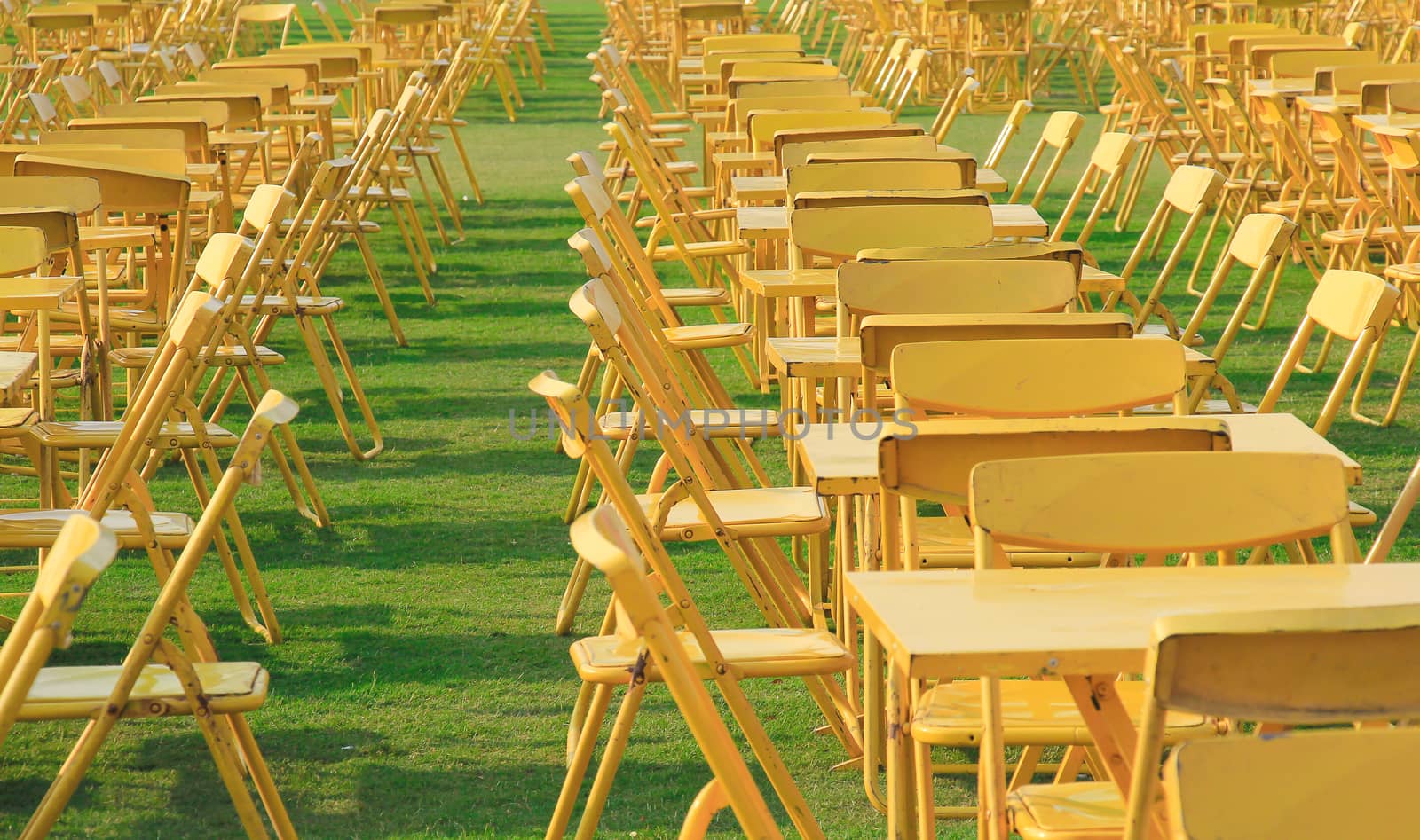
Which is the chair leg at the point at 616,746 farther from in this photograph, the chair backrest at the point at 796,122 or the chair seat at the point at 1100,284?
the chair backrest at the point at 796,122

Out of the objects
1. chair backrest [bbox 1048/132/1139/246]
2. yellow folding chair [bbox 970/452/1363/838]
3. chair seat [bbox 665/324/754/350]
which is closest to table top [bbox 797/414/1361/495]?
yellow folding chair [bbox 970/452/1363/838]

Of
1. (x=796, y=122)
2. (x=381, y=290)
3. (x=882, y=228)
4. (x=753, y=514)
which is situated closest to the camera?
(x=753, y=514)

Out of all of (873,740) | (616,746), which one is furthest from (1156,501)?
(873,740)

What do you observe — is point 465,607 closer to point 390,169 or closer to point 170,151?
point 170,151

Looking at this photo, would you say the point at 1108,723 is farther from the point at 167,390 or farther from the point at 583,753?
the point at 167,390

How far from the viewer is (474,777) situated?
3684 mm

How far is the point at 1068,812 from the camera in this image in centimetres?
241

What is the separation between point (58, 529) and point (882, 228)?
8.21 ft

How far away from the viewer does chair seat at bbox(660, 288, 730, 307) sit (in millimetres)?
6059

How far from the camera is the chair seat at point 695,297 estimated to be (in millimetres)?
6059

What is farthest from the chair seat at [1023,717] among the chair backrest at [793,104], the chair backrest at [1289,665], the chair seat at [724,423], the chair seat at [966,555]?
the chair backrest at [793,104]

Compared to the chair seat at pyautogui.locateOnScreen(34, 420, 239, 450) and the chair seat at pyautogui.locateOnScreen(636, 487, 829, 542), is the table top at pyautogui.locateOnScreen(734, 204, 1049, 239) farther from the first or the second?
the chair seat at pyautogui.locateOnScreen(34, 420, 239, 450)

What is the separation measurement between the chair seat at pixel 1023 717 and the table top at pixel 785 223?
9.36 ft

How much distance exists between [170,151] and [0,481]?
1287 mm
